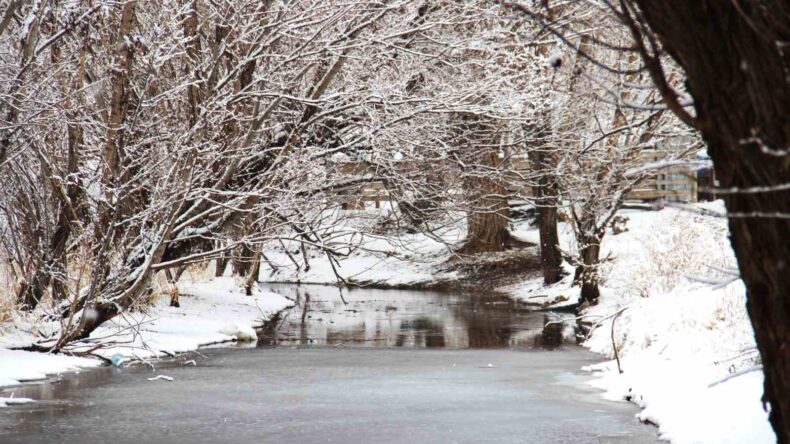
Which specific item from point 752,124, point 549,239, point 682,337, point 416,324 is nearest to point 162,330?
point 416,324

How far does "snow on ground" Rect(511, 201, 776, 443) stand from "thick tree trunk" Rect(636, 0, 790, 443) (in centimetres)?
24

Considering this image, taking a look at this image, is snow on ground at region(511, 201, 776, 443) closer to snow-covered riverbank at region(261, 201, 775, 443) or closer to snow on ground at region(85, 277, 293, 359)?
snow-covered riverbank at region(261, 201, 775, 443)

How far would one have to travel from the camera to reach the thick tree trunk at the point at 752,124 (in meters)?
3.02

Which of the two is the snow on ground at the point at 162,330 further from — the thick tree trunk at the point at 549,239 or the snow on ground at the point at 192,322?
the thick tree trunk at the point at 549,239

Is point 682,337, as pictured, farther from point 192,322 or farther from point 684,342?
point 192,322

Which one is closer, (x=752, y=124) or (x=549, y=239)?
(x=752, y=124)

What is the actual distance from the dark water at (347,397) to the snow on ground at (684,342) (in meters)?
0.43

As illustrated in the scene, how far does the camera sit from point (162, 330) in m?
17.4

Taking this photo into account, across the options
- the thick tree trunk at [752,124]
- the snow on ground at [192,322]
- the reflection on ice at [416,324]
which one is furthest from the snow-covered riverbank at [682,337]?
the snow on ground at [192,322]

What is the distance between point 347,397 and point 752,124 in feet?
27.3

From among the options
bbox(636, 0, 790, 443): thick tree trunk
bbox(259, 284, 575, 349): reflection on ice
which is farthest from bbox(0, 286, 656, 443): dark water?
bbox(636, 0, 790, 443): thick tree trunk

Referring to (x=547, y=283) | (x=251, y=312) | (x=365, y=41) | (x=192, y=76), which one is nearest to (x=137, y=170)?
(x=192, y=76)

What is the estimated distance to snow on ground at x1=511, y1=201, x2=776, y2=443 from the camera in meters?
8.10

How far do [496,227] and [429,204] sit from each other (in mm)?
15498
